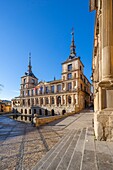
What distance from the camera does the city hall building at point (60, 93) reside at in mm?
30688

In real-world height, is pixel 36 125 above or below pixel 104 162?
below

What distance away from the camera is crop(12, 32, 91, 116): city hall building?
3069 cm

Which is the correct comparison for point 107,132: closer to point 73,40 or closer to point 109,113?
point 109,113

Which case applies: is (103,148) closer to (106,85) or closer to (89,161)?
(89,161)

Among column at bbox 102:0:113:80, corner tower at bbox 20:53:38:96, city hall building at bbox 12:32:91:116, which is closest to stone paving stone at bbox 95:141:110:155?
column at bbox 102:0:113:80

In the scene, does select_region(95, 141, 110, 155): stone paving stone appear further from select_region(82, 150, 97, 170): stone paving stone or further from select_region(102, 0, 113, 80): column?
select_region(102, 0, 113, 80): column

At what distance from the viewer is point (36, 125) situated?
8484 mm

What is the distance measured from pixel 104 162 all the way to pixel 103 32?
13.4 feet

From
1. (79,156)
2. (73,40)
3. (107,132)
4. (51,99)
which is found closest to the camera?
(79,156)

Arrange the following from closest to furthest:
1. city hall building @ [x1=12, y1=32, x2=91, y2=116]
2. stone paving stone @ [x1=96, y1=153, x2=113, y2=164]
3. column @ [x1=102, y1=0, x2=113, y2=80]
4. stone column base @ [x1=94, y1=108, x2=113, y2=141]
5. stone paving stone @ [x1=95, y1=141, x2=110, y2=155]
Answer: stone paving stone @ [x1=96, y1=153, x2=113, y2=164], stone paving stone @ [x1=95, y1=141, x2=110, y2=155], stone column base @ [x1=94, y1=108, x2=113, y2=141], column @ [x1=102, y1=0, x2=113, y2=80], city hall building @ [x1=12, y1=32, x2=91, y2=116]

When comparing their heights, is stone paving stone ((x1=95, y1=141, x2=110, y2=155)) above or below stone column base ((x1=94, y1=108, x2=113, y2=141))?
below

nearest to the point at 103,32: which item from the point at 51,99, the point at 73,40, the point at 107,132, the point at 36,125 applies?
the point at 107,132

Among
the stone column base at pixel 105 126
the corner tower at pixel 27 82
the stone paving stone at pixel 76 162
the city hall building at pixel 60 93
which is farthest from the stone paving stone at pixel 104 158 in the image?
the corner tower at pixel 27 82

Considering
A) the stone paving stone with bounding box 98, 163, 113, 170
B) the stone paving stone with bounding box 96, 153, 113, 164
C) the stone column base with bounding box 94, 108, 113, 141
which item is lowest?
the stone paving stone with bounding box 96, 153, 113, 164
